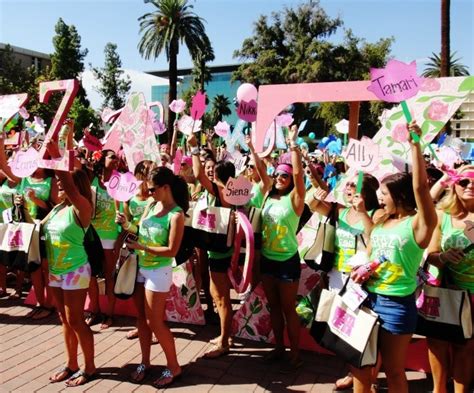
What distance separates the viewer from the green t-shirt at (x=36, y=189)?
15.5 ft

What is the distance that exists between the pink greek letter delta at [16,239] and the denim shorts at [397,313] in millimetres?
3613

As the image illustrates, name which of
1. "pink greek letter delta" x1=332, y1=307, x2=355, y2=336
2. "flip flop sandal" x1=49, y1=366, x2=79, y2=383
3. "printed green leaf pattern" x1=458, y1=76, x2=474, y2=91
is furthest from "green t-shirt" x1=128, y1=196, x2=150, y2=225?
"printed green leaf pattern" x1=458, y1=76, x2=474, y2=91

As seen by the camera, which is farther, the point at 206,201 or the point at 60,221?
the point at 206,201

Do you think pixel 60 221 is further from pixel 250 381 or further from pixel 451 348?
pixel 451 348

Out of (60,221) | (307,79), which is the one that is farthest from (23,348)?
(307,79)

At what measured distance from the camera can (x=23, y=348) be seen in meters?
4.12

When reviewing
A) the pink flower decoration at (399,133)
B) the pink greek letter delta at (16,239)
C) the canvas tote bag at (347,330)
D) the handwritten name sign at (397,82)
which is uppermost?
the handwritten name sign at (397,82)

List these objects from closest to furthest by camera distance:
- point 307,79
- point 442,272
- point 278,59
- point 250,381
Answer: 1. point 442,272
2. point 250,381
3. point 307,79
4. point 278,59

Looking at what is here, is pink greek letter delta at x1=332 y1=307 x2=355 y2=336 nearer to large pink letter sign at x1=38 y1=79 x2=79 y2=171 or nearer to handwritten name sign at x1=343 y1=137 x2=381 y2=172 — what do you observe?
handwritten name sign at x1=343 y1=137 x2=381 y2=172

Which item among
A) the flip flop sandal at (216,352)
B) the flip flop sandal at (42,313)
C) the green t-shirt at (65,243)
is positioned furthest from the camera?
the flip flop sandal at (42,313)

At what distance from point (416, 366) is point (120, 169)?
3.52 metres

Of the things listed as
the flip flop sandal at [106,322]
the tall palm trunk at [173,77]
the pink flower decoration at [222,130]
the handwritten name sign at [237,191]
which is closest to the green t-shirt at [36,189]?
the flip flop sandal at [106,322]

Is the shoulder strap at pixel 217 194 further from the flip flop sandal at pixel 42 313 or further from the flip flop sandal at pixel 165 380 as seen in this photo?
the flip flop sandal at pixel 42 313

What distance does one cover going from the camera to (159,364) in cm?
382
